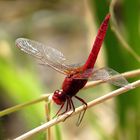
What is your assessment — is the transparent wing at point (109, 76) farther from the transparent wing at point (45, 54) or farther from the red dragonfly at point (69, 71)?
the transparent wing at point (45, 54)

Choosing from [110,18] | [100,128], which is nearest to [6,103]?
[100,128]

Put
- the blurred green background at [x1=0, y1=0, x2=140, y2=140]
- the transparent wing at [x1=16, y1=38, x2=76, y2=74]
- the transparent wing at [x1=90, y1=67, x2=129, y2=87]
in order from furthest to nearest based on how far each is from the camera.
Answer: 1. the blurred green background at [x1=0, y1=0, x2=140, y2=140]
2. the transparent wing at [x1=16, y1=38, x2=76, y2=74]
3. the transparent wing at [x1=90, y1=67, x2=129, y2=87]

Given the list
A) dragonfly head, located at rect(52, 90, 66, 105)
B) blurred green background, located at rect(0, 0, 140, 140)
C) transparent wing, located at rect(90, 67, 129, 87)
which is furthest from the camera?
blurred green background, located at rect(0, 0, 140, 140)

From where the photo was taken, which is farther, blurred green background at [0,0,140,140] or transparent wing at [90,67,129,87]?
blurred green background at [0,0,140,140]

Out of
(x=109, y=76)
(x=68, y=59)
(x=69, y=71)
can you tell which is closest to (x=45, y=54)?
(x=69, y=71)

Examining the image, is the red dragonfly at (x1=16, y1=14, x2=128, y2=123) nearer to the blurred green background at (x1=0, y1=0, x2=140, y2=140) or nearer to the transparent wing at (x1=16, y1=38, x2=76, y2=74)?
the transparent wing at (x1=16, y1=38, x2=76, y2=74)

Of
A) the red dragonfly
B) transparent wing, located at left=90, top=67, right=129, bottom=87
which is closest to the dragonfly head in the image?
the red dragonfly

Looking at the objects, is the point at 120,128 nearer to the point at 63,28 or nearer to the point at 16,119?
the point at 16,119

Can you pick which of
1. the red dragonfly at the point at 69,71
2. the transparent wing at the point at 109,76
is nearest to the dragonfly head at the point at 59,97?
the red dragonfly at the point at 69,71
